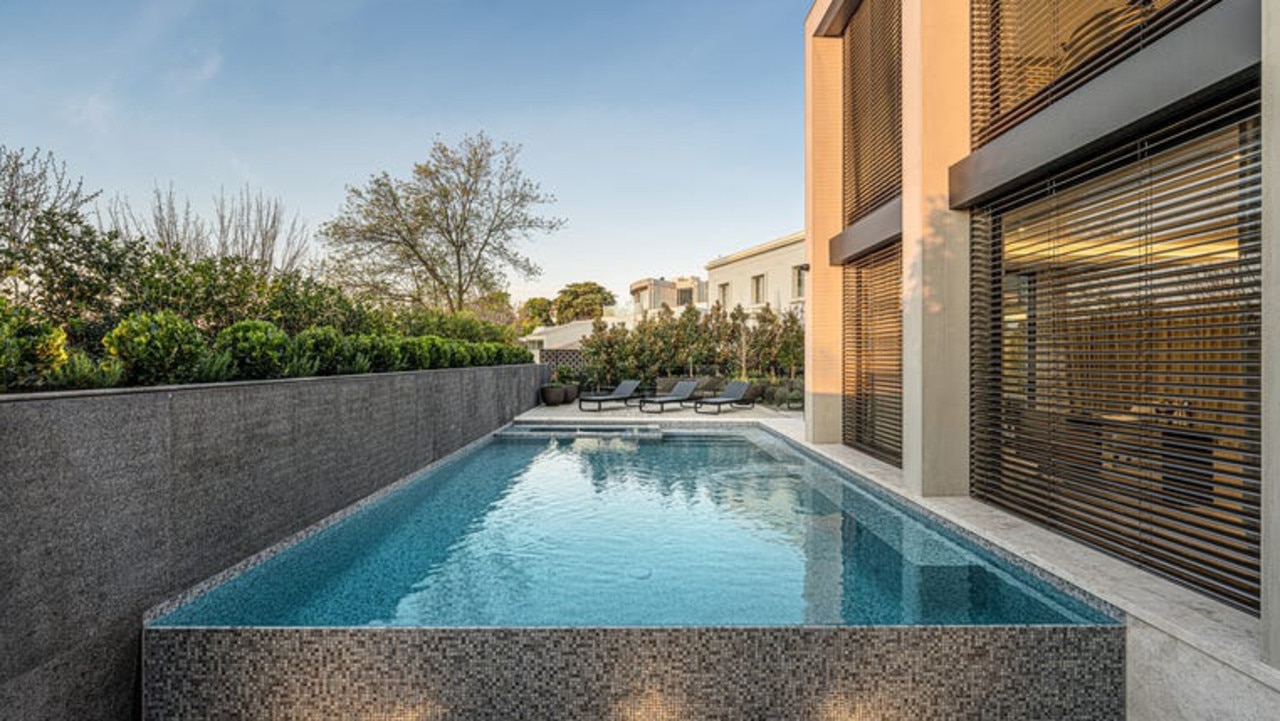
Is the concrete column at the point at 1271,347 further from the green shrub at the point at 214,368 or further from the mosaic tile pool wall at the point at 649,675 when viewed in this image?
the green shrub at the point at 214,368

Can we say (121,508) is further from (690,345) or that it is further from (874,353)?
(690,345)

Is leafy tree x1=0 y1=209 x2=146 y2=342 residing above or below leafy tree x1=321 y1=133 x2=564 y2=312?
below

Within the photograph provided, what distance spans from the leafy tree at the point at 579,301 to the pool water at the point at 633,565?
45.6 m

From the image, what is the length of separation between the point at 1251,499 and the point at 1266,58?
2.00m

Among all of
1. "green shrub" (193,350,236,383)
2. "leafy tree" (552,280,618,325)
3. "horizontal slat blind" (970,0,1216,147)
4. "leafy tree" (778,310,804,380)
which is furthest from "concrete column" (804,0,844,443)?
"leafy tree" (552,280,618,325)

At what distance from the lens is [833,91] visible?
962cm

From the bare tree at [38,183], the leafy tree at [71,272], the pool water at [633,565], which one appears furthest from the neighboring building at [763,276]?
the leafy tree at [71,272]

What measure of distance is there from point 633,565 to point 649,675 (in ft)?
4.54

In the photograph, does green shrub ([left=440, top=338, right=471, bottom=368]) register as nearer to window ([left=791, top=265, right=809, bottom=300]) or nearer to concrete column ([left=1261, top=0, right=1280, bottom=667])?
concrete column ([left=1261, top=0, right=1280, bottom=667])

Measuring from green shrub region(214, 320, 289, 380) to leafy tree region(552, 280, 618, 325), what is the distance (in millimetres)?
47166

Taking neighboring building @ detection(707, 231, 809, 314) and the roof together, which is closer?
the roof

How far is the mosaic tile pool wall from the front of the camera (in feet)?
10.4

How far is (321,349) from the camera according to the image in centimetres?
623

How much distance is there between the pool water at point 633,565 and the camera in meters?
3.51
